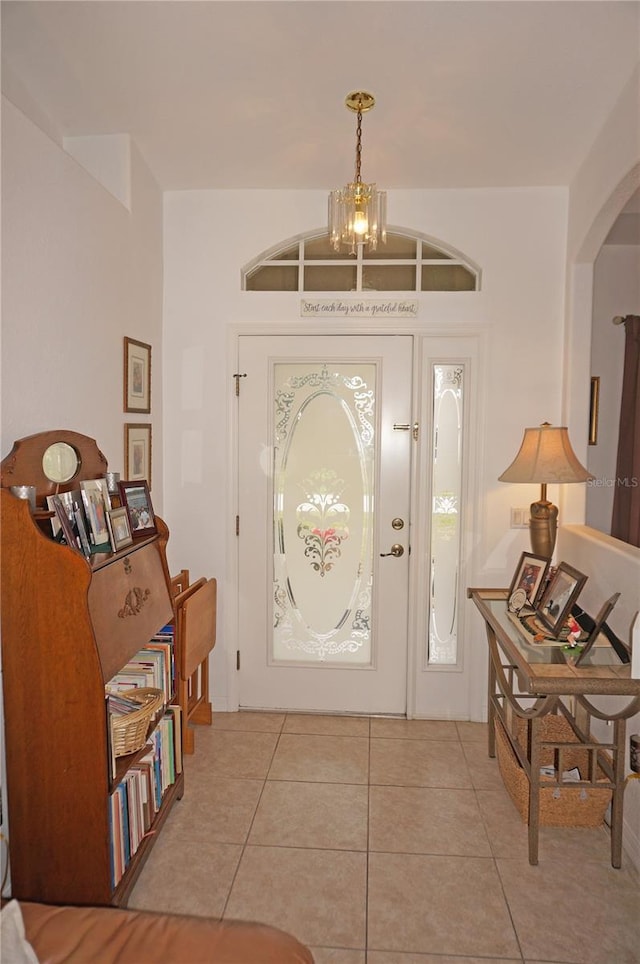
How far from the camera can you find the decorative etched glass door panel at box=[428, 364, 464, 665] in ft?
11.7

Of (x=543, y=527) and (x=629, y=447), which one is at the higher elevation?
(x=629, y=447)

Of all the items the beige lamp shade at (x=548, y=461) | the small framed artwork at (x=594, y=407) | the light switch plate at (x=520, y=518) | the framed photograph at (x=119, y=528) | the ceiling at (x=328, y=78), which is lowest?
the light switch plate at (x=520, y=518)

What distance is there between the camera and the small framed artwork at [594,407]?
11.5 ft

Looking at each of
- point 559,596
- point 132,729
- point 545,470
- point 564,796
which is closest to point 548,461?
point 545,470

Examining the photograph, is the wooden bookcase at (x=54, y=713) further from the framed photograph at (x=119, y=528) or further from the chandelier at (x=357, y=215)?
the chandelier at (x=357, y=215)

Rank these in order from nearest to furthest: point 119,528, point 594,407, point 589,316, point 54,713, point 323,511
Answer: point 54,713 < point 119,528 < point 589,316 < point 323,511 < point 594,407

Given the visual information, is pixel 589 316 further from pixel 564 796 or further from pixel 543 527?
pixel 564 796

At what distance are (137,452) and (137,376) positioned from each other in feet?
1.20

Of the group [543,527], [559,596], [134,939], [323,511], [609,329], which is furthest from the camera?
[609,329]

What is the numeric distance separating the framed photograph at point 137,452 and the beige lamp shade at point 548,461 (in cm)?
174

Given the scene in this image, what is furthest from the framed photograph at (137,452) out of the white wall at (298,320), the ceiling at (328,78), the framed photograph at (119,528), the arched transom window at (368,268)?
the ceiling at (328,78)

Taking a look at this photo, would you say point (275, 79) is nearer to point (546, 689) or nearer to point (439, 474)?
point (439, 474)

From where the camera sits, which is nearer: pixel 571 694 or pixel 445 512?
pixel 571 694

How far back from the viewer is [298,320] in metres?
3.59
